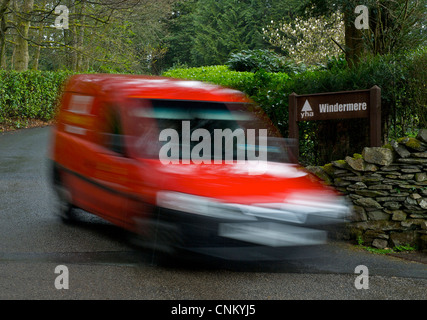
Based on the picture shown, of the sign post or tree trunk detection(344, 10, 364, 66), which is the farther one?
tree trunk detection(344, 10, 364, 66)

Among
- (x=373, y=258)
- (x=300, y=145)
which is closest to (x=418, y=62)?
(x=300, y=145)

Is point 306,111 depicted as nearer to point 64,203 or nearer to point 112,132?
point 112,132

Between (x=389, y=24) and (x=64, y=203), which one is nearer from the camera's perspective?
(x=64, y=203)

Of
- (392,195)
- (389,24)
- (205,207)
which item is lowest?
(392,195)

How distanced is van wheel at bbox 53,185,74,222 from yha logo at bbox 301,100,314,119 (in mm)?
4069

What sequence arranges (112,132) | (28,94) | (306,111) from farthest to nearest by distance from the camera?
(28,94)
(306,111)
(112,132)

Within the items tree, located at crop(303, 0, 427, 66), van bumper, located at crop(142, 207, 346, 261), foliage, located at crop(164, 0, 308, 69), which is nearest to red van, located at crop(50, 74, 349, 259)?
van bumper, located at crop(142, 207, 346, 261)

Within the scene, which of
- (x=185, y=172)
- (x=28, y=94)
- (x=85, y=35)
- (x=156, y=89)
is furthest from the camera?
(x=85, y=35)

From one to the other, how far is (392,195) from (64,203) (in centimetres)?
489

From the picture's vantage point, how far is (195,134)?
657cm

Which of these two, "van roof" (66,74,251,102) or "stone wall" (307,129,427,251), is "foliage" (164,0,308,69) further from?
"van roof" (66,74,251,102)

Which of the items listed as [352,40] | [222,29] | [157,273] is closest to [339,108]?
[157,273]

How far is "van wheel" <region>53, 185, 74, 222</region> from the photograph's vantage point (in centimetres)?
805
